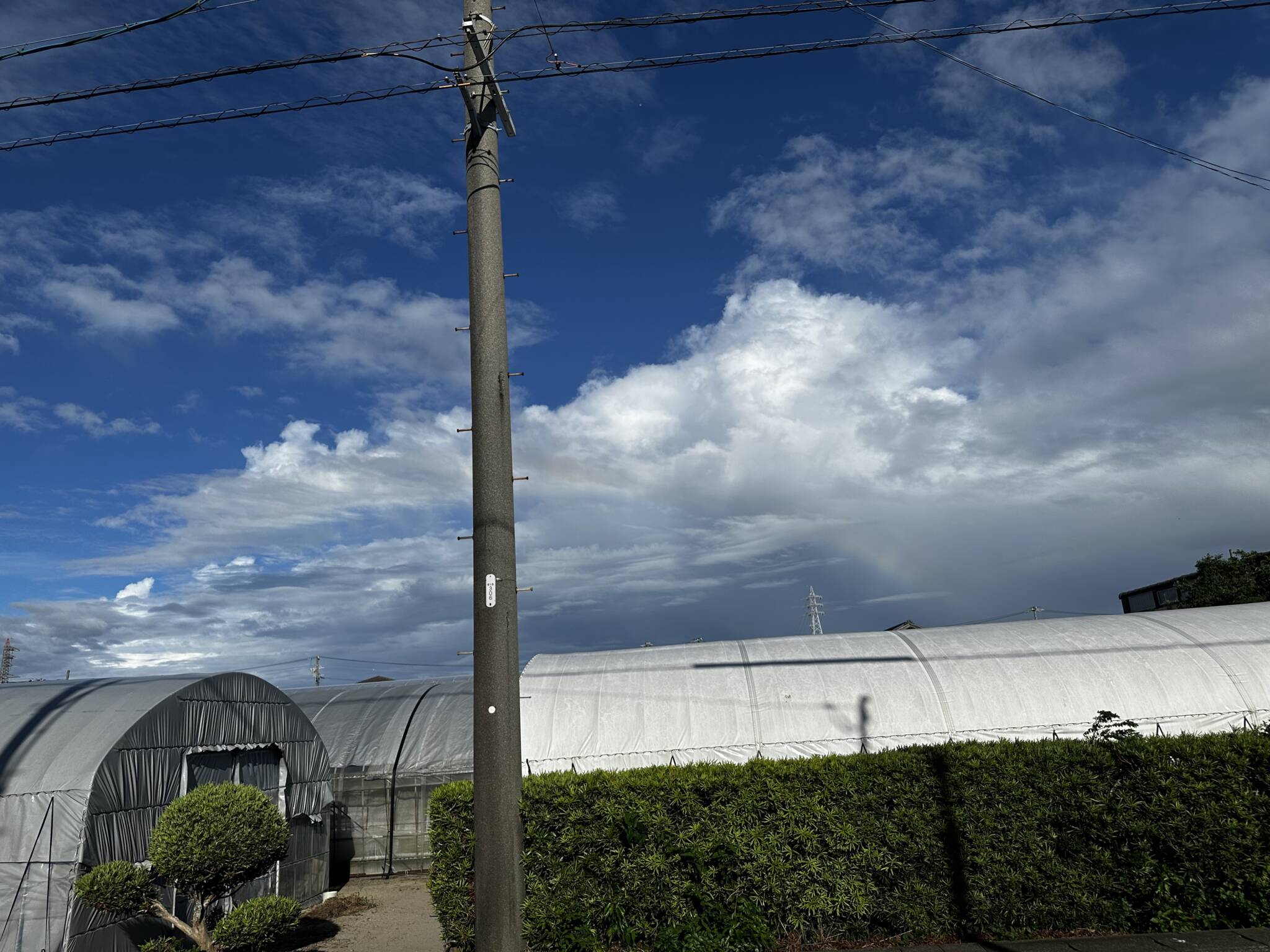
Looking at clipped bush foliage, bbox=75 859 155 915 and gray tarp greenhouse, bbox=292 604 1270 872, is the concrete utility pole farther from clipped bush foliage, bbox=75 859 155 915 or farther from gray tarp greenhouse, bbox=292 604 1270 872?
gray tarp greenhouse, bbox=292 604 1270 872

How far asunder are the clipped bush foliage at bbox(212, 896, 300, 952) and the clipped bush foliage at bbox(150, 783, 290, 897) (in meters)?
0.34

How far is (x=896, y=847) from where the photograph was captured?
358 inches

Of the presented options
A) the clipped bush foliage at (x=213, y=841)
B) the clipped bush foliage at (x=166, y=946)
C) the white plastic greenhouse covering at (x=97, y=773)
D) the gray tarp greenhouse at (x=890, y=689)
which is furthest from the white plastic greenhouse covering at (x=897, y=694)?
the clipped bush foliage at (x=166, y=946)

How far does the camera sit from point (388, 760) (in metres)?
21.3

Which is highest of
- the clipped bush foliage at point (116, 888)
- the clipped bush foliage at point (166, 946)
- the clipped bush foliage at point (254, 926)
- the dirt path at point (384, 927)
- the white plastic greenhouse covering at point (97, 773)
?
the white plastic greenhouse covering at point (97, 773)

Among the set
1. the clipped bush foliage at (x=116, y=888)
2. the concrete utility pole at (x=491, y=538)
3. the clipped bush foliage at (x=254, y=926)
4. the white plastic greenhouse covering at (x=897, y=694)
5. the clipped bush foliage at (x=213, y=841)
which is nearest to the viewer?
the concrete utility pole at (x=491, y=538)

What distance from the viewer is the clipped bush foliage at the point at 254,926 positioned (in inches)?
387

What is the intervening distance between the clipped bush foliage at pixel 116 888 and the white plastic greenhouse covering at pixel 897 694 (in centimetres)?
573

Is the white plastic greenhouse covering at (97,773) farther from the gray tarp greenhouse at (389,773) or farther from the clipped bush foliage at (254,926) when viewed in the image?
the gray tarp greenhouse at (389,773)

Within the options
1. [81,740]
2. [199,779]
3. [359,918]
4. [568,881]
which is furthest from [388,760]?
[568,881]

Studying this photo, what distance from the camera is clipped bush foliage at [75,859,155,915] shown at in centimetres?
917

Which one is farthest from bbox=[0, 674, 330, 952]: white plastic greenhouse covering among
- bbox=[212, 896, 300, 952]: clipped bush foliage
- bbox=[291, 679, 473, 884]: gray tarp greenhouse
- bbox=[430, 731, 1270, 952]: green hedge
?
bbox=[291, 679, 473, 884]: gray tarp greenhouse

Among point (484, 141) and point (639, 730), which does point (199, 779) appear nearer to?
point (639, 730)

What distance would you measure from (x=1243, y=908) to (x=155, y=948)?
38.9 feet
